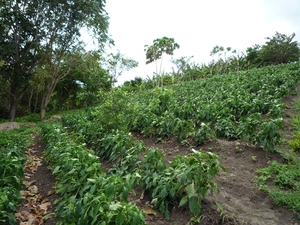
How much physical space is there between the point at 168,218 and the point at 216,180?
129 centimetres

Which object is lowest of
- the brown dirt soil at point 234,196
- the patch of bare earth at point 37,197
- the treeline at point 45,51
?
the patch of bare earth at point 37,197

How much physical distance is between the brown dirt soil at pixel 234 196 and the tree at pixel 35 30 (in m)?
10.2

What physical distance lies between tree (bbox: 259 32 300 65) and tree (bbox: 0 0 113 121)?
824 inches

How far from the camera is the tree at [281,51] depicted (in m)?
28.0

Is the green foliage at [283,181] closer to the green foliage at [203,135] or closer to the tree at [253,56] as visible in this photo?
the green foliage at [203,135]

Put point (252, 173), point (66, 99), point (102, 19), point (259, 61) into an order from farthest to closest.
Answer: point (259, 61) → point (66, 99) → point (102, 19) → point (252, 173)

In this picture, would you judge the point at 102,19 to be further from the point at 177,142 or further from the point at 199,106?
the point at 177,142

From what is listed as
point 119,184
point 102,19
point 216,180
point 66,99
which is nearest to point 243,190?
point 216,180

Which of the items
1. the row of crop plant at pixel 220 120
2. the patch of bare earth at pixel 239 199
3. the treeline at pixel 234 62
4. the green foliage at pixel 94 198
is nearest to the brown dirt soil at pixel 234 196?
the patch of bare earth at pixel 239 199

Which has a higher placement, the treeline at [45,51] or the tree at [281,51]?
the tree at [281,51]

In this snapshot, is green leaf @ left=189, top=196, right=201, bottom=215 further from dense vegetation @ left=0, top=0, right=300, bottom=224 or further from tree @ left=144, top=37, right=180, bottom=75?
tree @ left=144, top=37, right=180, bottom=75

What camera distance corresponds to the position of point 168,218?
2.98m

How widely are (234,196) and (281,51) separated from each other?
29557 mm

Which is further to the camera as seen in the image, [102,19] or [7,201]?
[102,19]
